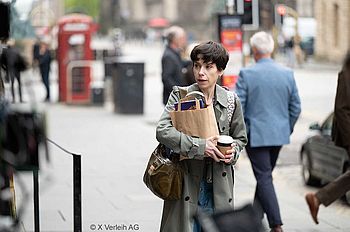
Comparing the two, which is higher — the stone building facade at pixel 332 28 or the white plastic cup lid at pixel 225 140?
the stone building facade at pixel 332 28

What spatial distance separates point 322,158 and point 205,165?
5854mm

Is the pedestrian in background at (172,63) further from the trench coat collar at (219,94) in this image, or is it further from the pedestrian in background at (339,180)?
the trench coat collar at (219,94)

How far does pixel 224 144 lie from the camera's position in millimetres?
6012

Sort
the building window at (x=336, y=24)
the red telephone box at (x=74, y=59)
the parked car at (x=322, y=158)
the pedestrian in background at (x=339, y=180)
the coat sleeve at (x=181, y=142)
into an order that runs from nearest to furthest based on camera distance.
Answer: the coat sleeve at (x=181, y=142), the pedestrian in background at (x=339, y=180), the parked car at (x=322, y=158), the red telephone box at (x=74, y=59), the building window at (x=336, y=24)

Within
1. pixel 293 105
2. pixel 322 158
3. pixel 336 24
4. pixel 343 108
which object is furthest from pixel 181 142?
pixel 336 24

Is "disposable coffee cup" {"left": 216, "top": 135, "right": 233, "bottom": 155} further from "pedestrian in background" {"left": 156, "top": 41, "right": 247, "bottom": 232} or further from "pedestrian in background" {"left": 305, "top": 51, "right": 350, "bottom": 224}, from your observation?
"pedestrian in background" {"left": 305, "top": 51, "right": 350, "bottom": 224}

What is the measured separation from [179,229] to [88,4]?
130 m

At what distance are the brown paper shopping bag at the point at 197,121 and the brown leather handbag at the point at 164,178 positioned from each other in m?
0.23

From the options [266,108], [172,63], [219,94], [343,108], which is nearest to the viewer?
[219,94]

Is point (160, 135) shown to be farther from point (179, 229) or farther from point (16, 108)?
point (16, 108)

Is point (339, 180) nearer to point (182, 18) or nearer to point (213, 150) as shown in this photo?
point (213, 150)

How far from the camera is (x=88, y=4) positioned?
135m

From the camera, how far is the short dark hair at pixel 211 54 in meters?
6.16

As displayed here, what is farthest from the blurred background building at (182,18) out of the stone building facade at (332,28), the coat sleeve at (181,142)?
the coat sleeve at (181,142)
